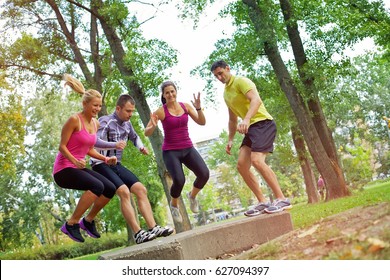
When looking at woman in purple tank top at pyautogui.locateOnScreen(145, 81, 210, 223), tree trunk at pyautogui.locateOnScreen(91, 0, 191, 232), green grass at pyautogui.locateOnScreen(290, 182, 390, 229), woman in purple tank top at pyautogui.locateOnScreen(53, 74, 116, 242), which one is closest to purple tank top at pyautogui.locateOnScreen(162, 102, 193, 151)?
woman in purple tank top at pyautogui.locateOnScreen(145, 81, 210, 223)

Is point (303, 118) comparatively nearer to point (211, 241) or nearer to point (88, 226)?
point (88, 226)

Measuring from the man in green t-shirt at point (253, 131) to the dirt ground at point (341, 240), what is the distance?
0.76 metres

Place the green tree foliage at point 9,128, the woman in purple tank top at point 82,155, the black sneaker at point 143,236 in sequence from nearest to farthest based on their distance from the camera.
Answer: the black sneaker at point 143,236, the woman in purple tank top at point 82,155, the green tree foliage at point 9,128

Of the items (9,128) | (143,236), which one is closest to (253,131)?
(143,236)

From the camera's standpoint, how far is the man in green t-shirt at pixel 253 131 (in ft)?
16.8

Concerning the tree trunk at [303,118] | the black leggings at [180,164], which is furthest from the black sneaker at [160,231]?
the tree trunk at [303,118]

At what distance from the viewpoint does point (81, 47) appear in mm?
13945

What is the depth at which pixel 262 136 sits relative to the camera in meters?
5.15

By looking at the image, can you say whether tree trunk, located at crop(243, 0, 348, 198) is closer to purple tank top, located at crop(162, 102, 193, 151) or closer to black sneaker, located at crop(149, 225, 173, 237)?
purple tank top, located at crop(162, 102, 193, 151)

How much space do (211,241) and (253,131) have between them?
1.11m

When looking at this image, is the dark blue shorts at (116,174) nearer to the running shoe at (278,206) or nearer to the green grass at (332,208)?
the running shoe at (278,206)

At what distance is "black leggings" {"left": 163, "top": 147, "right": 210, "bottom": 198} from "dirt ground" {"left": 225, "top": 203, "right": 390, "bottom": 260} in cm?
142

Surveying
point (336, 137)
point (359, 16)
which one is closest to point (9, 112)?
point (359, 16)

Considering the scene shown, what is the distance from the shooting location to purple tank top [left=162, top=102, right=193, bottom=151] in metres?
5.42
